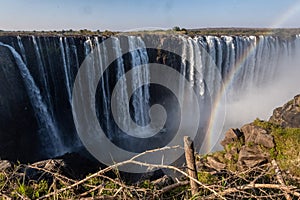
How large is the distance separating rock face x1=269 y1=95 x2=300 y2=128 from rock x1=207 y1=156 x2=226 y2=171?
11.8 ft

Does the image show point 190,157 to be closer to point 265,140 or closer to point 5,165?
point 5,165

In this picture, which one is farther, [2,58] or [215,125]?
[215,125]

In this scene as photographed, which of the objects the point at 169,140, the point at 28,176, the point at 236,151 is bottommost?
the point at 169,140

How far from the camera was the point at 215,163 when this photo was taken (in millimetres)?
11031

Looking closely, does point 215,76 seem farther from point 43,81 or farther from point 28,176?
point 28,176

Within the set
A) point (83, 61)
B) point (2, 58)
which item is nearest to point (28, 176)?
point (2, 58)

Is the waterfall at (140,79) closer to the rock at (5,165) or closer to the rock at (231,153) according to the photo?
the rock at (231,153)

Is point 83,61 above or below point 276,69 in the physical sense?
above

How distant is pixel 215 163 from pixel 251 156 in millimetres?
1531

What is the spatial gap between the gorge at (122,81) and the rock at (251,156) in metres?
9.01

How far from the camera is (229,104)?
27000 millimetres

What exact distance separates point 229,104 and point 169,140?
9.78 m

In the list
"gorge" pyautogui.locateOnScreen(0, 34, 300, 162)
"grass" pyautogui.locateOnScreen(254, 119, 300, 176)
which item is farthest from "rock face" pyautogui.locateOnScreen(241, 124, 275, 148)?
"gorge" pyautogui.locateOnScreen(0, 34, 300, 162)

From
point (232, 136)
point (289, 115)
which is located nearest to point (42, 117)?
point (232, 136)
